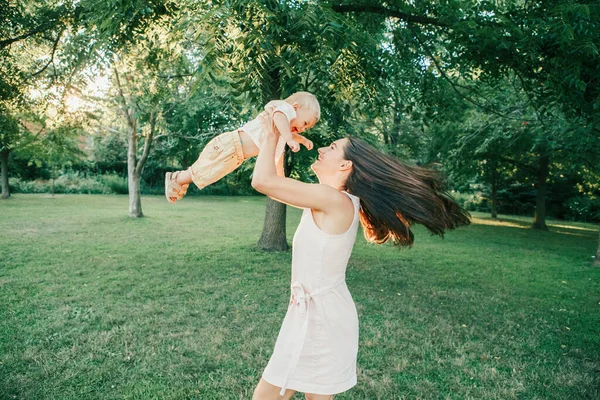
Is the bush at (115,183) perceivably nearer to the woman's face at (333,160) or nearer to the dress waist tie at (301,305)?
the woman's face at (333,160)

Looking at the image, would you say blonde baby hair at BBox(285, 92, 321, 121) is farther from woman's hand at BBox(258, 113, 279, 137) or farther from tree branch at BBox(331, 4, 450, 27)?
tree branch at BBox(331, 4, 450, 27)

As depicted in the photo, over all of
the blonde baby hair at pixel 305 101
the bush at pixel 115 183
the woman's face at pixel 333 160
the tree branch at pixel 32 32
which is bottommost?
the bush at pixel 115 183

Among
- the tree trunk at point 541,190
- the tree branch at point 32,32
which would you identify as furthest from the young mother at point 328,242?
the tree trunk at point 541,190

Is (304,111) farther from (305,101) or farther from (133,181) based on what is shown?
(133,181)

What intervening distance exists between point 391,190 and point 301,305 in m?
0.76

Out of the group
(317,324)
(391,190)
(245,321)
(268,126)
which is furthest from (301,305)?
(245,321)

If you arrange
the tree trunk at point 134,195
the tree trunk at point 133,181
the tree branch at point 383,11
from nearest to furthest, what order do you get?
the tree branch at point 383,11, the tree trunk at point 133,181, the tree trunk at point 134,195

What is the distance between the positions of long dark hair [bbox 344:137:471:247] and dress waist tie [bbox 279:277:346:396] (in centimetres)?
44

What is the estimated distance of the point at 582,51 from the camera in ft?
15.5

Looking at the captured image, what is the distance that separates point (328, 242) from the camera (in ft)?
7.03

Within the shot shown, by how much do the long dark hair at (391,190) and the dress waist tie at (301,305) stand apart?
0.44 meters

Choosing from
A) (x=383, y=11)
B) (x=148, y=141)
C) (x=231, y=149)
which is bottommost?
(x=231, y=149)

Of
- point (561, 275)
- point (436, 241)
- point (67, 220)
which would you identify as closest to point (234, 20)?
point (561, 275)

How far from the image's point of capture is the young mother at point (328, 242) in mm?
2123
